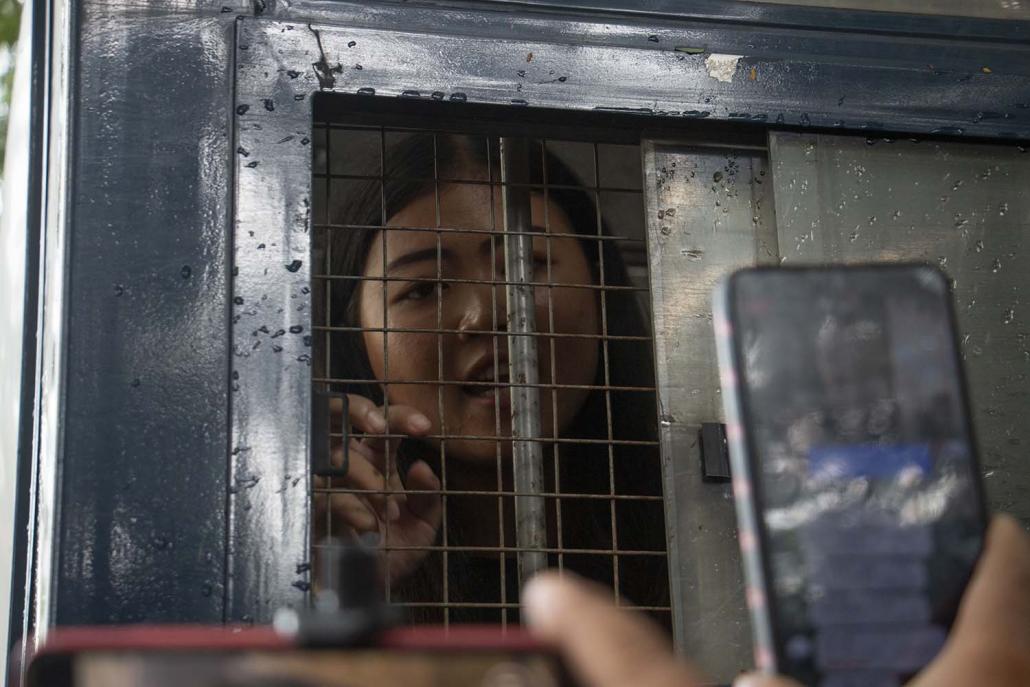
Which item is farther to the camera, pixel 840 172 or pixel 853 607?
pixel 840 172

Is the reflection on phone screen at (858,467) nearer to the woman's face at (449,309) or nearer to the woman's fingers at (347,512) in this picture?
the woman's fingers at (347,512)

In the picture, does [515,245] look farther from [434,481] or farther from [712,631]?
[712,631]

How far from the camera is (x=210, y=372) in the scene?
5.95 ft

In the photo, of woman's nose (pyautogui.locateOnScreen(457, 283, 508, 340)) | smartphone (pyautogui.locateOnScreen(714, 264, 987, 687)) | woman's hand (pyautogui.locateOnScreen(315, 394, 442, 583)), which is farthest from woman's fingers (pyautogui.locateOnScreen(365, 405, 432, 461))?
smartphone (pyautogui.locateOnScreen(714, 264, 987, 687))

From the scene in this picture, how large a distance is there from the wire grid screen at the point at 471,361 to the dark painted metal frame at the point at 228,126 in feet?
0.90

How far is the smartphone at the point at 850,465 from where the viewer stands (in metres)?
0.90

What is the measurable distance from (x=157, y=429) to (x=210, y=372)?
0.33ft

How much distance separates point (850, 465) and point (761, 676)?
16 centimetres

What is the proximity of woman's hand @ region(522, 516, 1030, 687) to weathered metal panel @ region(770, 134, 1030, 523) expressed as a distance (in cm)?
119

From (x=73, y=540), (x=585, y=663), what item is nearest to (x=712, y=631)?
(x=73, y=540)

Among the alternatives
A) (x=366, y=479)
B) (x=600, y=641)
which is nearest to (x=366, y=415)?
(x=366, y=479)

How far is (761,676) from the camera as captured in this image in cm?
85

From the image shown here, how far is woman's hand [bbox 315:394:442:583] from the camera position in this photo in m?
2.12

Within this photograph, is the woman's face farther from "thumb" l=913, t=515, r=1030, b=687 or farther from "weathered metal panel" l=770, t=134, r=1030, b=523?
Answer: "thumb" l=913, t=515, r=1030, b=687
